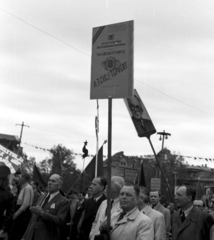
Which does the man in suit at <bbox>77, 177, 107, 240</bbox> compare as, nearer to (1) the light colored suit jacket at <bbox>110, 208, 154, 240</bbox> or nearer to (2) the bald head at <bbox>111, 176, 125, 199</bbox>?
(2) the bald head at <bbox>111, 176, 125, 199</bbox>

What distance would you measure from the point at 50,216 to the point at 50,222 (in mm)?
175

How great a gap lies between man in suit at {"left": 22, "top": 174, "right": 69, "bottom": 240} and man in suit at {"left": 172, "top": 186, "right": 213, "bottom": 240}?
187 centimetres

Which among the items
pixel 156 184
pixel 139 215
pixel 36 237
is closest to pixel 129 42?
pixel 139 215

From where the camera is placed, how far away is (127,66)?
528 cm

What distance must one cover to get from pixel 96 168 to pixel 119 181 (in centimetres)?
515

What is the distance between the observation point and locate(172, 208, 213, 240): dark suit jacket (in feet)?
19.4

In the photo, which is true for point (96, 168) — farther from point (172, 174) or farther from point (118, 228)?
point (172, 174)

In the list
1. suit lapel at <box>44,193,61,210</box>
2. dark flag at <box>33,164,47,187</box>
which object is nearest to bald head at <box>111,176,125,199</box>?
suit lapel at <box>44,193,61,210</box>

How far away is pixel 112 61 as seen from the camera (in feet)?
17.8

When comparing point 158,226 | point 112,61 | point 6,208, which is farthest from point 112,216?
point 6,208

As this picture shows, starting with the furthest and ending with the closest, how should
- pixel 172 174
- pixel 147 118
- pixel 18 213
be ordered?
pixel 172 174 < pixel 147 118 < pixel 18 213

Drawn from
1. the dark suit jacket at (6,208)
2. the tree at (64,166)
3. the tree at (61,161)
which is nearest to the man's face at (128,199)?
the dark suit jacket at (6,208)

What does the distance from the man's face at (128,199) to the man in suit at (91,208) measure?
8.37ft

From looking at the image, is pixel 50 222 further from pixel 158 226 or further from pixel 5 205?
pixel 158 226
